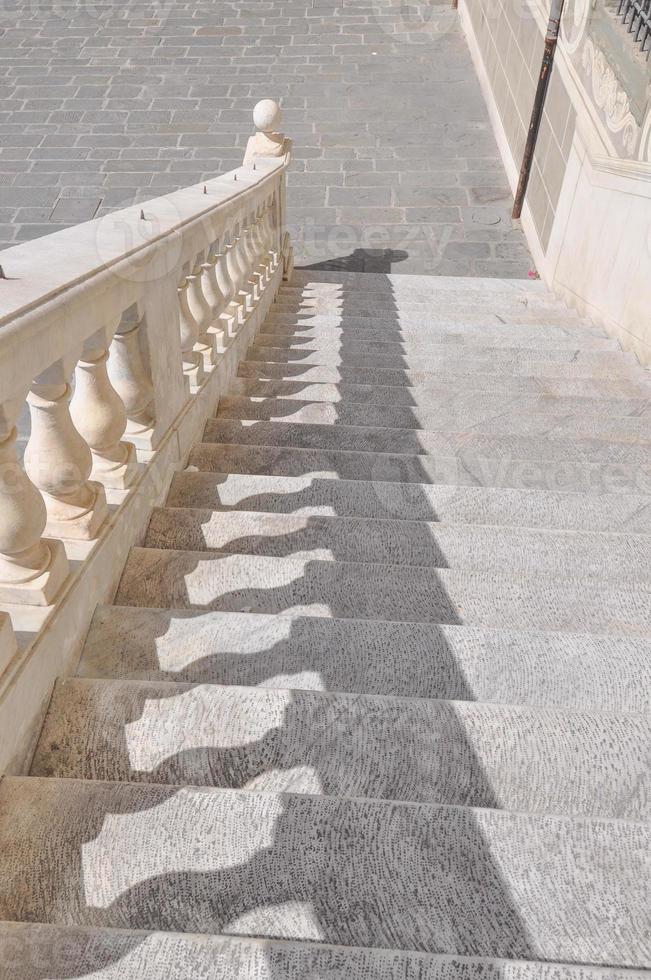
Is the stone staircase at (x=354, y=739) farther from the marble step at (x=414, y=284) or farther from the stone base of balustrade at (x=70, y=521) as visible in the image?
the marble step at (x=414, y=284)

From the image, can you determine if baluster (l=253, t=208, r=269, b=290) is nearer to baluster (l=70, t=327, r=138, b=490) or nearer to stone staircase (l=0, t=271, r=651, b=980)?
stone staircase (l=0, t=271, r=651, b=980)

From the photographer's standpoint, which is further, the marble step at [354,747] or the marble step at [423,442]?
the marble step at [423,442]

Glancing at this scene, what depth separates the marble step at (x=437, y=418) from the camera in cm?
350

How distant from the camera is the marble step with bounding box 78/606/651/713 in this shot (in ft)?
5.46

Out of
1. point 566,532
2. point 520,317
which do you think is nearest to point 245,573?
point 566,532

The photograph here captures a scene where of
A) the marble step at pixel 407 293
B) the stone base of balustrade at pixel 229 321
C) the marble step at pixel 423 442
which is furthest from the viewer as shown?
the marble step at pixel 407 293

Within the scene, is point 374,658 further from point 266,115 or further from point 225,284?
point 266,115

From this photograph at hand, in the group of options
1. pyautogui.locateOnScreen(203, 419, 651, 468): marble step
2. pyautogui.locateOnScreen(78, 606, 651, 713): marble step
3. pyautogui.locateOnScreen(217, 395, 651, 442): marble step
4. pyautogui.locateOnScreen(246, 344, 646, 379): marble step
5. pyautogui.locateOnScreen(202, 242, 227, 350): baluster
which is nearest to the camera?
pyautogui.locateOnScreen(78, 606, 651, 713): marble step

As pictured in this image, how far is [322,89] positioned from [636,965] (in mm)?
11468

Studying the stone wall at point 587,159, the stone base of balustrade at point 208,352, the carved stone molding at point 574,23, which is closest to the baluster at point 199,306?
the stone base of balustrade at point 208,352

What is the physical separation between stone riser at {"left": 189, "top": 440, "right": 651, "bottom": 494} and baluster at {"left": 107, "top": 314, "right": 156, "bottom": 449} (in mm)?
571

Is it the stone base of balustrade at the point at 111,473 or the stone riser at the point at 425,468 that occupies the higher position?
the stone base of balustrade at the point at 111,473

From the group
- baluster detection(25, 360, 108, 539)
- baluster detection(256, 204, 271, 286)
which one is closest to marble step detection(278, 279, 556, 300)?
baluster detection(256, 204, 271, 286)

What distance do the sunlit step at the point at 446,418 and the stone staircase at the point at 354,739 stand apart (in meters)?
0.46
